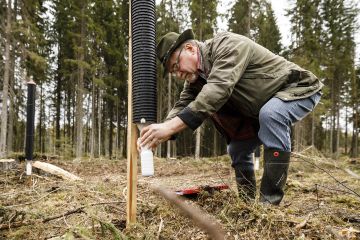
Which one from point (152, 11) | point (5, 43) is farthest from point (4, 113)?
point (152, 11)

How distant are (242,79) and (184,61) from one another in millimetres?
490

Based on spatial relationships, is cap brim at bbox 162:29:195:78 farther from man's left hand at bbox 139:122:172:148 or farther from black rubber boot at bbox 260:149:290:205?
black rubber boot at bbox 260:149:290:205

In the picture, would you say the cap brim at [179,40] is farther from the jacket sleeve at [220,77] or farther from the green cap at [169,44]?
the jacket sleeve at [220,77]

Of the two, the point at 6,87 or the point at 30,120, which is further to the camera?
the point at 6,87

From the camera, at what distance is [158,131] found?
6.29 ft

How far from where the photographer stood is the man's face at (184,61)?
91.4 inches

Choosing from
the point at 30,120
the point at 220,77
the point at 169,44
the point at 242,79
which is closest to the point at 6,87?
the point at 30,120

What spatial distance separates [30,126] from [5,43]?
34.7 ft

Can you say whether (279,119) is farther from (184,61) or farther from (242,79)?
(184,61)

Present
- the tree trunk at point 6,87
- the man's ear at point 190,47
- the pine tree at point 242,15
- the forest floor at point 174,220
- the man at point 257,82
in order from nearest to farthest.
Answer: the forest floor at point 174,220, the man at point 257,82, the man's ear at point 190,47, the tree trunk at point 6,87, the pine tree at point 242,15

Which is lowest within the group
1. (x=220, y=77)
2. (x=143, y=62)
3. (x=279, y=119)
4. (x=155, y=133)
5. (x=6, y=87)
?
(x=155, y=133)

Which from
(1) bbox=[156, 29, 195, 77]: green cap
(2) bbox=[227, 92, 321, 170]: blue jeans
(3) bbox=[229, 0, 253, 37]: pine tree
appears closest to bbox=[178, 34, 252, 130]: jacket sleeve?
(1) bbox=[156, 29, 195, 77]: green cap

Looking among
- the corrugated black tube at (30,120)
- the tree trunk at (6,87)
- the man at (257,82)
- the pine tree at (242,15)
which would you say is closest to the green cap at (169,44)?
the man at (257,82)

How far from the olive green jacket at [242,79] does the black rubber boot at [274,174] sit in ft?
1.37
